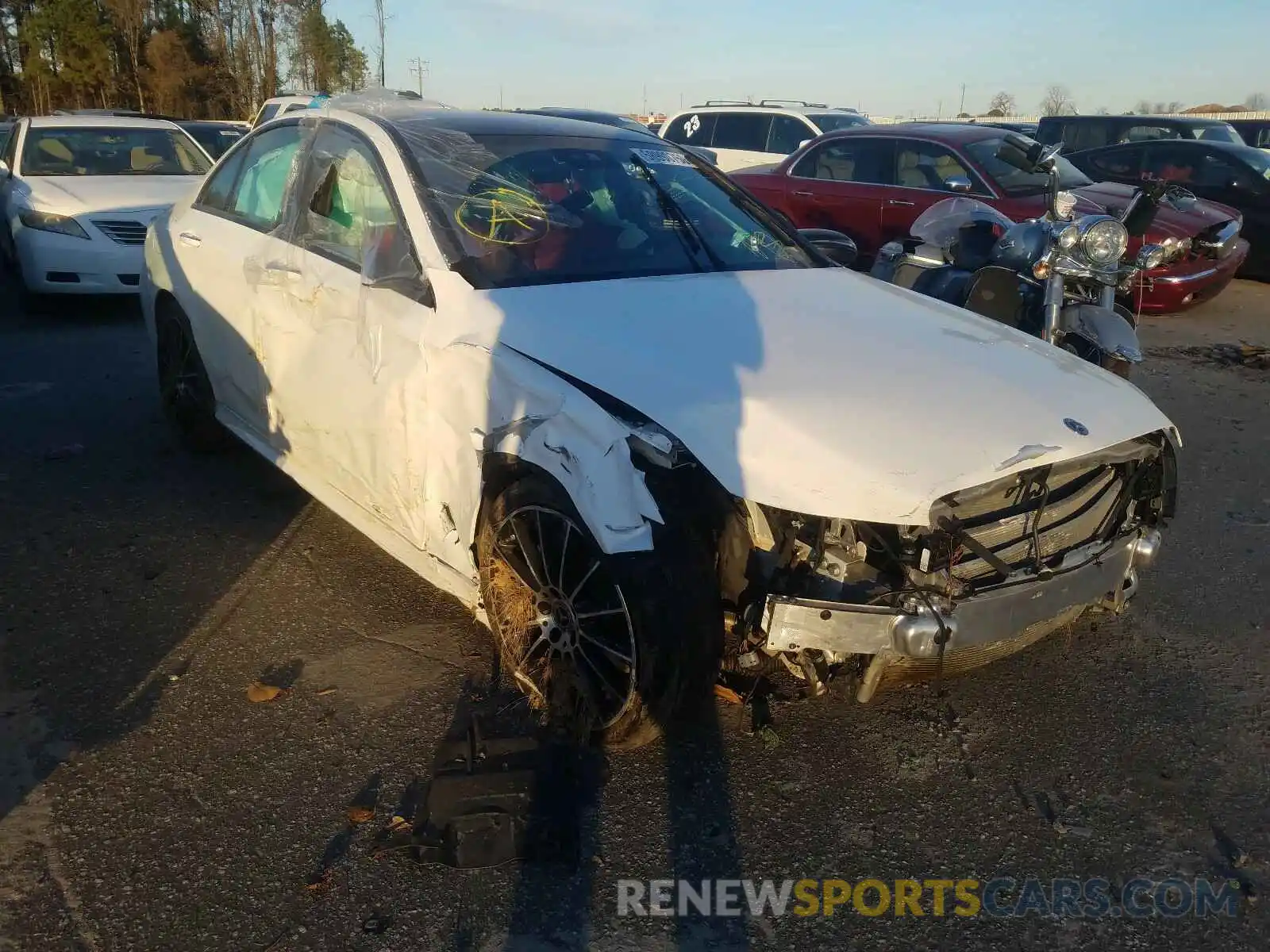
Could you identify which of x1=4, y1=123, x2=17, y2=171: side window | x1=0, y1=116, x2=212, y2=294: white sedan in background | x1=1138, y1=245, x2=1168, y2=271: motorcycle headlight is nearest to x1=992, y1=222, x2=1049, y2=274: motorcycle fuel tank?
x1=1138, y1=245, x2=1168, y2=271: motorcycle headlight

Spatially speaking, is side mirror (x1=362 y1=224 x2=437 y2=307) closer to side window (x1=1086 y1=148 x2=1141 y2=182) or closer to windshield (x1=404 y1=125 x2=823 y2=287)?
windshield (x1=404 y1=125 x2=823 y2=287)

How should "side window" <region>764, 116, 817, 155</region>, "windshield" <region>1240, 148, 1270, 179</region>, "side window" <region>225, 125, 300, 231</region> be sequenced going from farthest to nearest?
1. "side window" <region>764, 116, 817, 155</region>
2. "windshield" <region>1240, 148, 1270, 179</region>
3. "side window" <region>225, 125, 300, 231</region>

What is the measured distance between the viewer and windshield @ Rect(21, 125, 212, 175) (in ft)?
30.0

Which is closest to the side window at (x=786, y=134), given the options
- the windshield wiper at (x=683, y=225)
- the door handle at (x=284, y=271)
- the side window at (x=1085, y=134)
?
the side window at (x=1085, y=134)

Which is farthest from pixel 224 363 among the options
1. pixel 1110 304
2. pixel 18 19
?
pixel 18 19

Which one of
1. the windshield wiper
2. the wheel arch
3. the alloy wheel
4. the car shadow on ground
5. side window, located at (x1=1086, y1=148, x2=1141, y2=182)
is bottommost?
the car shadow on ground

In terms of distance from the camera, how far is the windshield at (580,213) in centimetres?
338

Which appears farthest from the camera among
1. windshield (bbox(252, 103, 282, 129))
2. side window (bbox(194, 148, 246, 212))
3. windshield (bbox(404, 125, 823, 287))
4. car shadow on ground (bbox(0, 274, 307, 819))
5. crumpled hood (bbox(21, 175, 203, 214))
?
windshield (bbox(252, 103, 282, 129))

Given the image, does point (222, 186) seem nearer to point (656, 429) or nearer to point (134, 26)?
point (656, 429)

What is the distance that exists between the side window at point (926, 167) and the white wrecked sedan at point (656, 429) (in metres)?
5.94

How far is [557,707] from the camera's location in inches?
117

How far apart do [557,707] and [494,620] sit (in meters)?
0.34

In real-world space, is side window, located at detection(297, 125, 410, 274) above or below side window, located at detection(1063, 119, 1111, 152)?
below

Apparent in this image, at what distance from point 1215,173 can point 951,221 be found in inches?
299
